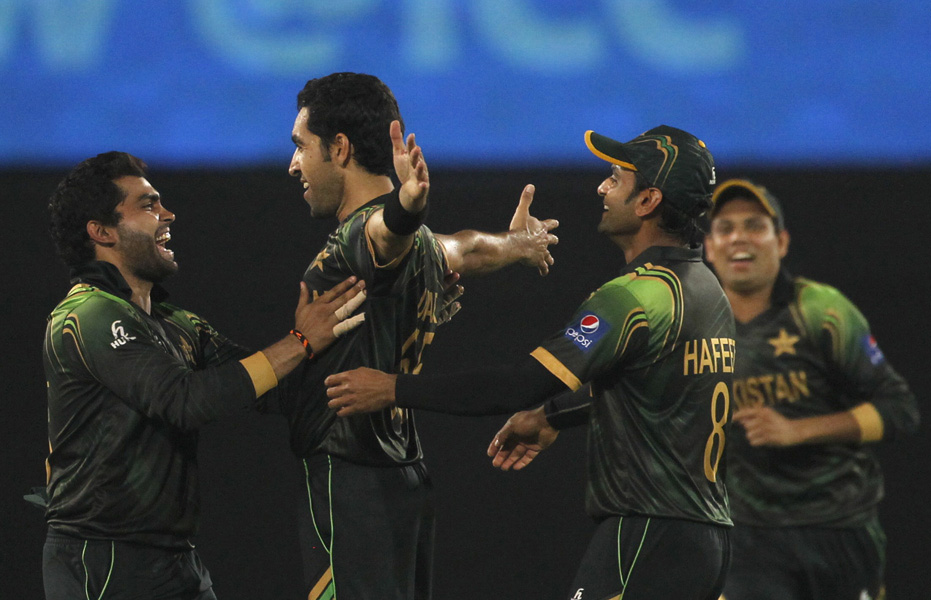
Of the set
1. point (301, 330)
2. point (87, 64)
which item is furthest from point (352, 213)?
point (87, 64)

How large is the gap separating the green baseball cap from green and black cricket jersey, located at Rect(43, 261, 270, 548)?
3.78 feet

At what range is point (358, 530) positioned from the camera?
2.79 metres

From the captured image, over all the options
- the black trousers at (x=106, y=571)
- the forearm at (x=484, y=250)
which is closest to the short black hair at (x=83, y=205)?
the black trousers at (x=106, y=571)

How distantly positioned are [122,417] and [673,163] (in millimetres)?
1633

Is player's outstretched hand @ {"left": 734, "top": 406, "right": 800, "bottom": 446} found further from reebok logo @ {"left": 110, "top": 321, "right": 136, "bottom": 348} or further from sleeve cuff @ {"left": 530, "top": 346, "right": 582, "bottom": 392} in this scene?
reebok logo @ {"left": 110, "top": 321, "right": 136, "bottom": 348}

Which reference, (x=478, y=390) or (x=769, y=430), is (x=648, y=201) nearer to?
(x=478, y=390)

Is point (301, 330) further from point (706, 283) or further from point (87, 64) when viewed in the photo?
point (87, 64)

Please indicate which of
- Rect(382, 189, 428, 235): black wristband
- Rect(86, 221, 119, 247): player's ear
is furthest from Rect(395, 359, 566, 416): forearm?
Rect(86, 221, 119, 247): player's ear

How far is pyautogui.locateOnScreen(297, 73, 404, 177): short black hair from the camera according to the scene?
2.97 meters

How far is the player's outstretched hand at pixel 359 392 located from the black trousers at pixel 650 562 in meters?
0.64

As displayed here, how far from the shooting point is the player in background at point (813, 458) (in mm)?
3891

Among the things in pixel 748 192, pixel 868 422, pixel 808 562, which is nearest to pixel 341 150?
pixel 748 192

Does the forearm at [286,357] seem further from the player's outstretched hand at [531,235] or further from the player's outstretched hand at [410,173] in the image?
the player's outstretched hand at [531,235]

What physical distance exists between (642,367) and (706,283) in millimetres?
301
